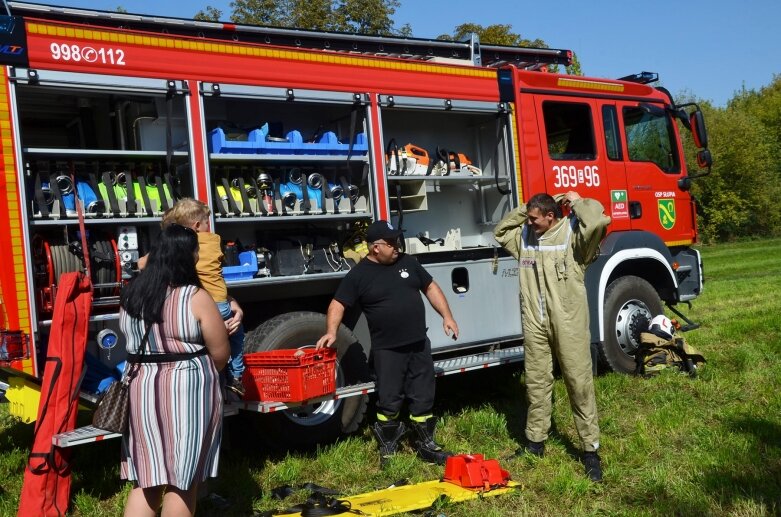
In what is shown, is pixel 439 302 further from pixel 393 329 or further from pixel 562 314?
pixel 562 314

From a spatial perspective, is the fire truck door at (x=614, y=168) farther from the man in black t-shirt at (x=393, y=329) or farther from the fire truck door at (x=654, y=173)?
the man in black t-shirt at (x=393, y=329)

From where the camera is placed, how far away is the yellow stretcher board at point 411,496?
471cm

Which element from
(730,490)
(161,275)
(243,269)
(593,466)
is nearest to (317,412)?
(243,269)

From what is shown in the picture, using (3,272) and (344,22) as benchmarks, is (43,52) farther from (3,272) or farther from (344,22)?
(344,22)

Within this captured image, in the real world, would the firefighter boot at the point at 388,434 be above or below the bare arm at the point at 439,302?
below

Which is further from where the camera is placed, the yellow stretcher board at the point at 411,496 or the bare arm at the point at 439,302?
the bare arm at the point at 439,302

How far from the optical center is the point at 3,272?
4.78 metres

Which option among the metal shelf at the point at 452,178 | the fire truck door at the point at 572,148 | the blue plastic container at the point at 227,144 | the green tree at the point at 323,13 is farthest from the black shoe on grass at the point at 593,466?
the green tree at the point at 323,13

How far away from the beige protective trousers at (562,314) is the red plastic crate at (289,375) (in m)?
1.44

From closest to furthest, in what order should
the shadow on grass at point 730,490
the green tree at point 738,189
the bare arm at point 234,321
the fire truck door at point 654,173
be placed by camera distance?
1. the shadow on grass at point 730,490
2. the bare arm at point 234,321
3. the fire truck door at point 654,173
4. the green tree at point 738,189

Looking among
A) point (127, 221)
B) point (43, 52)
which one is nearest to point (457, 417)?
point (127, 221)

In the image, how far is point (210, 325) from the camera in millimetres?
3730

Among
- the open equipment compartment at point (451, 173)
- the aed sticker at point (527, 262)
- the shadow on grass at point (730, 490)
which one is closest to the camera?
the shadow on grass at point (730, 490)

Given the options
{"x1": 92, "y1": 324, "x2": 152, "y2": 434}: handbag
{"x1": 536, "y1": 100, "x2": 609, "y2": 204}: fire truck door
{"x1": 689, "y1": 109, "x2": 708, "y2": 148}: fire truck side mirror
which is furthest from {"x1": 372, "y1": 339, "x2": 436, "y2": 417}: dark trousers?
{"x1": 689, "y1": 109, "x2": 708, "y2": 148}: fire truck side mirror
